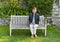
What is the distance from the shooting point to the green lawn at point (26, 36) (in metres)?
8.60

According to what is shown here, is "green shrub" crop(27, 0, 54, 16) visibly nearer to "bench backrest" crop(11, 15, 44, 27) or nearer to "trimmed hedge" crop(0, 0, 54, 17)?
"trimmed hedge" crop(0, 0, 54, 17)

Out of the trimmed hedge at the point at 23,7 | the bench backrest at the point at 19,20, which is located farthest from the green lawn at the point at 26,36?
the trimmed hedge at the point at 23,7

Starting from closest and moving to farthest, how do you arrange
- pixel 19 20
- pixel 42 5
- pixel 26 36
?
pixel 26 36 → pixel 19 20 → pixel 42 5

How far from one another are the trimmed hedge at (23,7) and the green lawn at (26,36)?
90 centimetres

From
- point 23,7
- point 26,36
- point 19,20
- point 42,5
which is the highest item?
point 42,5

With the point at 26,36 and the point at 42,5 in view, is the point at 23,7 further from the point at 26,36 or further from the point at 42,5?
the point at 26,36

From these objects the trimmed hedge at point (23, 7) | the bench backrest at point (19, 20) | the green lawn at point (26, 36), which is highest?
the trimmed hedge at point (23, 7)

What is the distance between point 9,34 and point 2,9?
2040mm

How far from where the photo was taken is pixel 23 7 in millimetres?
11070

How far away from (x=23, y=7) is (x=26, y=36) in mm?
2410

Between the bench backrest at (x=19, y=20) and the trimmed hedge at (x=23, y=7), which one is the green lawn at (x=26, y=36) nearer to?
the bench backrest at (x=19, y=20)

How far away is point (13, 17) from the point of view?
387 inches

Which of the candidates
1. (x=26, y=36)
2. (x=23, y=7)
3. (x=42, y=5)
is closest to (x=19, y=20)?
(x=26, y=36)

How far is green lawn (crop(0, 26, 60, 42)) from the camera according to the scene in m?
8.60
